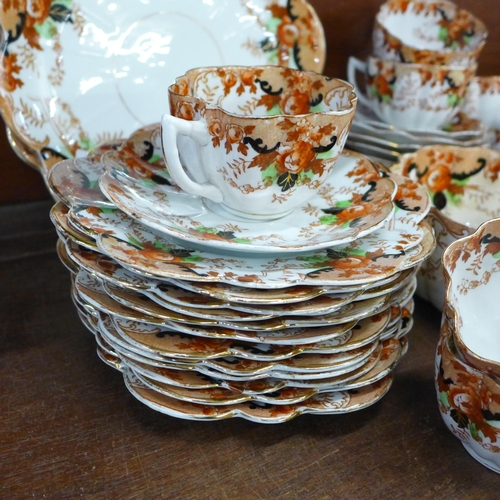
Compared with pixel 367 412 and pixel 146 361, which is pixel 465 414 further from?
pixel 146 361

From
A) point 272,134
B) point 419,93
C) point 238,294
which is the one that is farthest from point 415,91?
point 238,294

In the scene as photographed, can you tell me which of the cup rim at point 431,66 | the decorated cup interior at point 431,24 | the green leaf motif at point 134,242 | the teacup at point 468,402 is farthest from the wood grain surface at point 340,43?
Result: the teacup at point 468,402

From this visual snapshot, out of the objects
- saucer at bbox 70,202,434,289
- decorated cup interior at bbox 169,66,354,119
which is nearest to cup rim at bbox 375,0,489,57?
decorated cup interior at bbox 169,66,354,119

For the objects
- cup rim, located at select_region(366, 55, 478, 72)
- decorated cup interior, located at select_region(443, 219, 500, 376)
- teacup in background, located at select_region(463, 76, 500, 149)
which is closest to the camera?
decorated cup interior, located at select_region(443, 219, 500, 376)

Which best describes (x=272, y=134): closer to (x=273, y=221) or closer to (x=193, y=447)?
(x=273, y=221)

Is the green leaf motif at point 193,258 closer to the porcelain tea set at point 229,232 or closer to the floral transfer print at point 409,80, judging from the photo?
the porcelain tea set at point 229,232

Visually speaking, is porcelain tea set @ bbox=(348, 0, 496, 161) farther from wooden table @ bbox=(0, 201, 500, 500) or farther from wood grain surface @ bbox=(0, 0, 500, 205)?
wooden table @ bbox=(0, 201, 500, 500)
